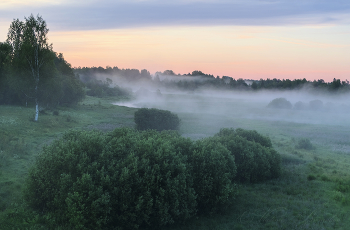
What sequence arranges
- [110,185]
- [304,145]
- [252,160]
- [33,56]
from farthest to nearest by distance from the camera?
[33,56]
[304,145]
[252,160]
[110,185]

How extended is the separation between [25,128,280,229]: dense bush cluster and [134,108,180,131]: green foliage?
957 inches

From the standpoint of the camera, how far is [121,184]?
10.0 meters

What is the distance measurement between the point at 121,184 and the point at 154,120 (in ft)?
88.8

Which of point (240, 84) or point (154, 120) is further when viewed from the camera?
point (240, 84)

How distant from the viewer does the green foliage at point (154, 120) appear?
37.1 meters

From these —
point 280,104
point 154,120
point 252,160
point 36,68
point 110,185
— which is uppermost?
point 36,68

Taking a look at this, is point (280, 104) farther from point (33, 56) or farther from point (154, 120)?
point (33, 56)

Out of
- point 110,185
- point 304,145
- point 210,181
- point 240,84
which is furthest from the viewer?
point 240,84

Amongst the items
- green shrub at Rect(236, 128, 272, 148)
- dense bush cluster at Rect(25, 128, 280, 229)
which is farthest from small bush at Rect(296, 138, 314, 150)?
dense bush cluster at Rect(25, 128, 280, 229)

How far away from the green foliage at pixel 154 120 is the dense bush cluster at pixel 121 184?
24.3 metres

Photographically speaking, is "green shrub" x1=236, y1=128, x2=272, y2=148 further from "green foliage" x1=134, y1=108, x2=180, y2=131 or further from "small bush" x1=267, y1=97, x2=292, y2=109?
"small bush" x1=267, y1=97, x2=292, y2=109

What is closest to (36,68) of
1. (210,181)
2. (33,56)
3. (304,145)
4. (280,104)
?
(33,56)

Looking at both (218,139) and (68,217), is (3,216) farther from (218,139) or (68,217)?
(218,139)

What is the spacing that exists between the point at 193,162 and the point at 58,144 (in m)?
6.23
